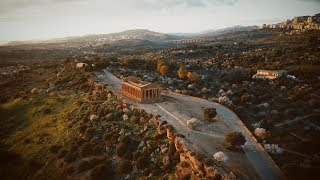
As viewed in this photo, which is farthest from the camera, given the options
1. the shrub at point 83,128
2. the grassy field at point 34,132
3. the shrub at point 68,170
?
the shrub at point 83,128

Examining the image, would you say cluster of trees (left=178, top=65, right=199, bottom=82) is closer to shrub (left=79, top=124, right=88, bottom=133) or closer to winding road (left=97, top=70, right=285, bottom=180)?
winding road (left=97, top=70, right=285, bottom=180)

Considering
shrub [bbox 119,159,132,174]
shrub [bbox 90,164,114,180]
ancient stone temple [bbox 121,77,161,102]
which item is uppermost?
ancient stone temple [bbox 121,77,161,102]

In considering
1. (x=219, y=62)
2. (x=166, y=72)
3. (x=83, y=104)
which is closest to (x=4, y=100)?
(x=83, y=104)

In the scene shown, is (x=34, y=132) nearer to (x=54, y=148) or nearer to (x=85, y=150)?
(x=54, y=148)

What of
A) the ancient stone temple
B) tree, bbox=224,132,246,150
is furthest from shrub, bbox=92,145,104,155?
tree, bbox=224,132,246,150

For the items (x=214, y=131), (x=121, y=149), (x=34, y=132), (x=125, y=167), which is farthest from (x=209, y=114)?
(x=34, y=132)

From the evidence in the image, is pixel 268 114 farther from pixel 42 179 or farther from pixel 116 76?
pixel 116 76

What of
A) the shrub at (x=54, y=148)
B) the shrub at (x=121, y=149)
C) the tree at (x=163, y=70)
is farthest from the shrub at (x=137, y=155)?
the tree at (x=163, y=70)

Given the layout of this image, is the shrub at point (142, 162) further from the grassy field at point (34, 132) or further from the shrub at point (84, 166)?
the grassy field at point (34, 132)

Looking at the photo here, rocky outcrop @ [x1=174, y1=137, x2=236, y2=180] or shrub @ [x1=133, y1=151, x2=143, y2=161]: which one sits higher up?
rocky outcrop @ [x1=174, y1=137, x2=236, y2=180]

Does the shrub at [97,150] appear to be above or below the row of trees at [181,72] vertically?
below
